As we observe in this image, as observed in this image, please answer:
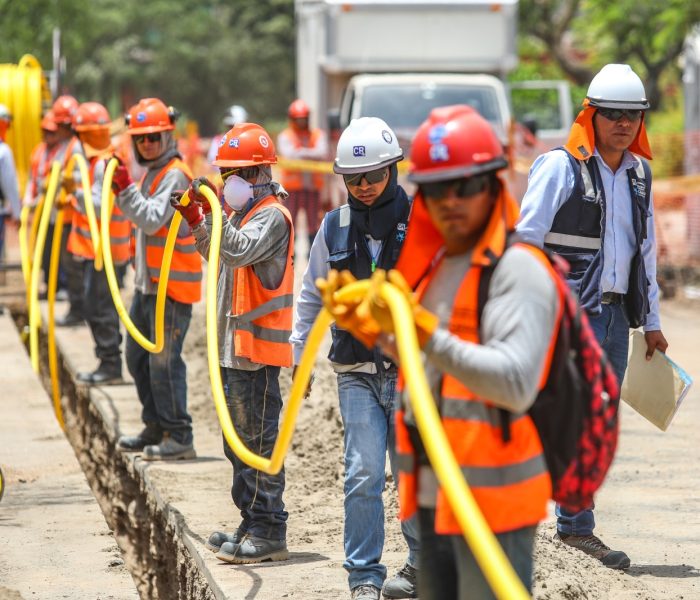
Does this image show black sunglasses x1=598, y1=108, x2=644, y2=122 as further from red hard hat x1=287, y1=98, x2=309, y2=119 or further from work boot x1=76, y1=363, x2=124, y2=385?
red hard hat x1=287, y1=98, x2=309, y2=119

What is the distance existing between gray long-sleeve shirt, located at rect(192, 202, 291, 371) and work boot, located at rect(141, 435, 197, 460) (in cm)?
220

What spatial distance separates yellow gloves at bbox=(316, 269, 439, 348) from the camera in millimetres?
3541

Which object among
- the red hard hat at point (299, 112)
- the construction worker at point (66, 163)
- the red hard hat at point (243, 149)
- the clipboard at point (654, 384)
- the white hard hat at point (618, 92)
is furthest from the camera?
the red hard hat at point (299, 112)

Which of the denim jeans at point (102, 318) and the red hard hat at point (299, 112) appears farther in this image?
the red hard hat at point (299, 112)

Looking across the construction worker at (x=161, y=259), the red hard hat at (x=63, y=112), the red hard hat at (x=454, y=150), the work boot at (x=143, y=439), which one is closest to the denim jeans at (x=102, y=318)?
the red hard hat at (x=63, y=112)

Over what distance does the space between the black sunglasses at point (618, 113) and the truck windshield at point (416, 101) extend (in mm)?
10786

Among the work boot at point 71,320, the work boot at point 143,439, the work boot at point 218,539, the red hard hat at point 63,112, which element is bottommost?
the work boot at point 71,320

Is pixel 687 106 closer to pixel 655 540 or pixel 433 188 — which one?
pixel 655 540

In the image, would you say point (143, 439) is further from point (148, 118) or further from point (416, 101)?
point (416, 101)

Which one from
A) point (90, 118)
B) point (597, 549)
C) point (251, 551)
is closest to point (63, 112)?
point (90, 118)

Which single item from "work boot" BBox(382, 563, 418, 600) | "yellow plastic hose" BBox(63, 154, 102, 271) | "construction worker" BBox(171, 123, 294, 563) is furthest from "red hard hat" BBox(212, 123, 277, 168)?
"yellow plastic hose" BBox(63, 154, 102, 271)

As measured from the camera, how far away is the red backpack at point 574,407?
3635mm

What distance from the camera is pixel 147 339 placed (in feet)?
27.6

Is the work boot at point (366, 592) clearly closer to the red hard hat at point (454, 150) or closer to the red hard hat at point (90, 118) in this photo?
the red hard hat at point (454, 150)
